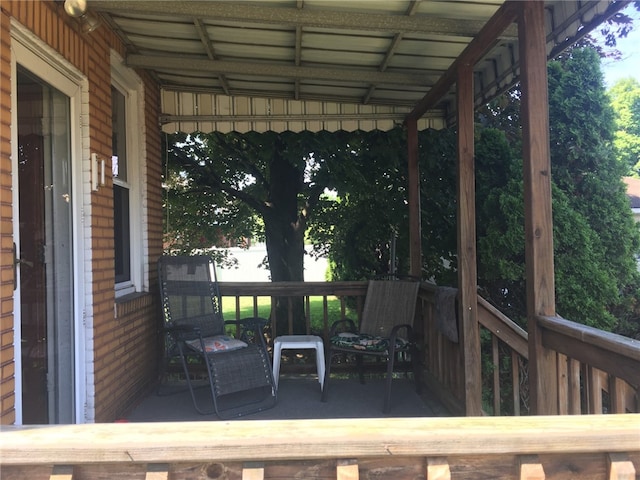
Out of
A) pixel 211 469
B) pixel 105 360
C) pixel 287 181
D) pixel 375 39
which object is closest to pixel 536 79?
pixel 375 39

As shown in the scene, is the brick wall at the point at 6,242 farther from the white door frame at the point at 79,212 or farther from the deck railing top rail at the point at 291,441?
the deck railing top rail at the point at 291,441

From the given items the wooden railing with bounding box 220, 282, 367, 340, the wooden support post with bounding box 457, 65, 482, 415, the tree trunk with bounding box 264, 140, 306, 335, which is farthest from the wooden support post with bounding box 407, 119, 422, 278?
the tree trunk with bounding box 264, 140, 306, 335

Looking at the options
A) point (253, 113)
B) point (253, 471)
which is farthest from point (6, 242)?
point (253, 113)

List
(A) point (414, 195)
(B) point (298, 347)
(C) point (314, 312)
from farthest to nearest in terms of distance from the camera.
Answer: (C) point (314, 312), (A) point (414, 195), (B) point (298, 347)

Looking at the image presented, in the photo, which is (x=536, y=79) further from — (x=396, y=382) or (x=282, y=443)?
(x=396, y=382)

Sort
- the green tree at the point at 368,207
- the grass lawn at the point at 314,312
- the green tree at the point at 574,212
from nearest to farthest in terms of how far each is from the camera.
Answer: the green tree at the point at 368,207
the green tree at the point at 574,212
the grass lawn at the point at 314,312

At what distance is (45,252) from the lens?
2.41m

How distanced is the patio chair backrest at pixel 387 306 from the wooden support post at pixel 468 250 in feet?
3.31

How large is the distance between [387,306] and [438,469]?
9.70ft

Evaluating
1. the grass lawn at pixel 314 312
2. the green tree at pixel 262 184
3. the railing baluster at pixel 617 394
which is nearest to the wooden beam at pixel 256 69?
the green tree at pixel 262 184

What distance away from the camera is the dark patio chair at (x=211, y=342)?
129 inches

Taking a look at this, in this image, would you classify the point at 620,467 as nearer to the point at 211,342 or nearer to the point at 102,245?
the point at 102,245

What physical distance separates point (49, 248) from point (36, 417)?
0.81 meters

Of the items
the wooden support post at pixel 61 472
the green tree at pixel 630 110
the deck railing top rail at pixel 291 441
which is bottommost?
the wooden support post at pixel 61 472
